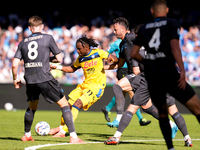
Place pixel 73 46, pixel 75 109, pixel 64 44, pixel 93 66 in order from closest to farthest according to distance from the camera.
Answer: pixel 75 109 < pixel 93 66 < pixel 73 46 < pixel 64 44

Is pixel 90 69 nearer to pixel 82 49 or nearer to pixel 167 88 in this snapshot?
pixel 82 49

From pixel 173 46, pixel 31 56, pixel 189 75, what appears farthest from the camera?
pixel 189 75

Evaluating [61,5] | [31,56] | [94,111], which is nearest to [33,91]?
[31,56]

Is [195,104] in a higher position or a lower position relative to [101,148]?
higher

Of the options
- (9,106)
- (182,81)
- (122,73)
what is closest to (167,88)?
(182,81)

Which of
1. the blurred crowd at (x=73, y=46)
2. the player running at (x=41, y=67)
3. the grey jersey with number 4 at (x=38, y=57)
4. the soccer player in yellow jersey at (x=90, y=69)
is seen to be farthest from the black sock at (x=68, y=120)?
the blurred crowd at (x=73, y=46)

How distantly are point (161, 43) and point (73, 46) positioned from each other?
1201 cm

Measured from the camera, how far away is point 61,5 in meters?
21.0

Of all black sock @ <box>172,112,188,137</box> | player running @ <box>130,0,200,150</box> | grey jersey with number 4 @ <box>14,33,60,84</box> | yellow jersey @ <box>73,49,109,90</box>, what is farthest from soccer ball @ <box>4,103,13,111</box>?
player running @ <box>130,0,200,150</box>

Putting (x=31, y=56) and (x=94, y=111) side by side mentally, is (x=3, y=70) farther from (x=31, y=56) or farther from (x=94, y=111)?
(x=31, y=56)

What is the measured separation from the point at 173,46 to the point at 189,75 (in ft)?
33.3

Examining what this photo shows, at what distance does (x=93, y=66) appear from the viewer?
6.82m

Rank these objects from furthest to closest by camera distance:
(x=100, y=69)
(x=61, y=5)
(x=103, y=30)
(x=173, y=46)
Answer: (x=61, y=5)
(x=103, y=30)
(x=100, y=69)
(x=173, y=46)

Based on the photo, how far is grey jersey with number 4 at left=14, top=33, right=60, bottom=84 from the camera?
534 centimetres
